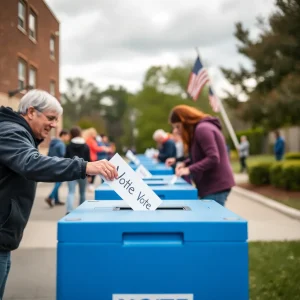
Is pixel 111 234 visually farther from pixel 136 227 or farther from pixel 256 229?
pixel 256 229

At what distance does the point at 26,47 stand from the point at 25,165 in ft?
6.46

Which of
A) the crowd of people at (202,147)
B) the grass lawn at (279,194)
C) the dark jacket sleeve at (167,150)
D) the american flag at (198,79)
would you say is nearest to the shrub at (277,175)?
the grass lawn at (279,194)

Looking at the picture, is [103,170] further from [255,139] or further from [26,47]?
[255,139]

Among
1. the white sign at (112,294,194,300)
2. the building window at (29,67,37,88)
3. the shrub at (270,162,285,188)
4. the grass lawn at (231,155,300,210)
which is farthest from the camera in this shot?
the shrub at (270,162,285,188)

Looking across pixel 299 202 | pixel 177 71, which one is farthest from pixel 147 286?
pixel 177 71

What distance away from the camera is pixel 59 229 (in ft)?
6.01

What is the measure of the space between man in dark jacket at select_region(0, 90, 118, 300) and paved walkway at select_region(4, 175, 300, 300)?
2072 mm

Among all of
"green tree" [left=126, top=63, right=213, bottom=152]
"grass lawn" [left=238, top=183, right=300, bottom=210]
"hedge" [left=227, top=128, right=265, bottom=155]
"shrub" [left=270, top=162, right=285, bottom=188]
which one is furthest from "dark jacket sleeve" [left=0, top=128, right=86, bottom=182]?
"green tree" [left=126, top=63, right=213, bottom=152]

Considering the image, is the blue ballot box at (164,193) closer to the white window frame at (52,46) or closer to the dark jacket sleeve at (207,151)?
the dark jacket sleeve at (207,151)

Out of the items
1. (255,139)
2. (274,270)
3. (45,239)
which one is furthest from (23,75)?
(255,139)

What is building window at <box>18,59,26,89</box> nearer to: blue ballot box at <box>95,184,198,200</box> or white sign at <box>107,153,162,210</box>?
blue ballot box at <box>95,184,198,200</box>

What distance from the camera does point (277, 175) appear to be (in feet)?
40.3

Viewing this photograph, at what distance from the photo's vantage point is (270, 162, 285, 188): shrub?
1201cm

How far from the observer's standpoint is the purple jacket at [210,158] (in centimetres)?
420
